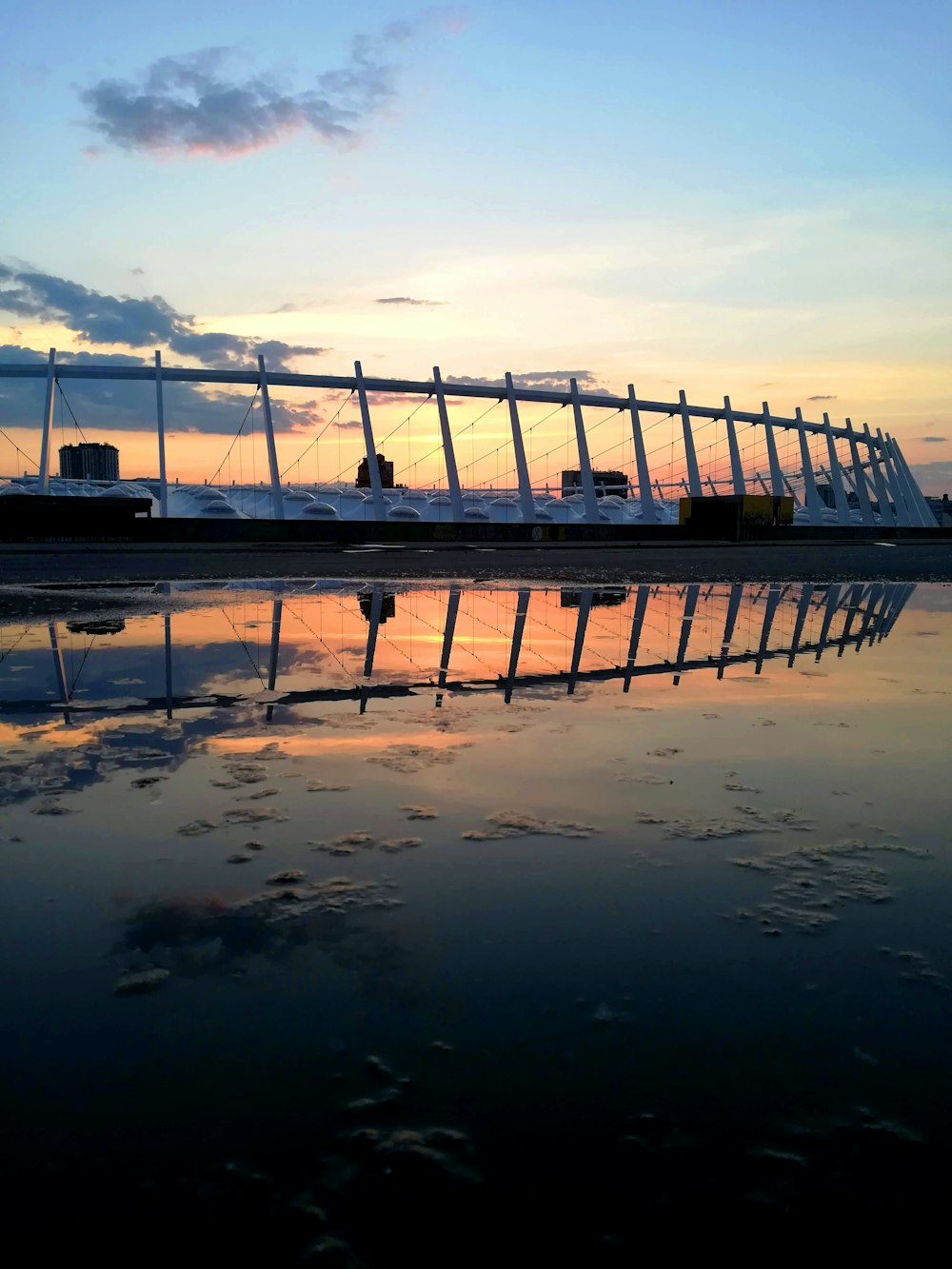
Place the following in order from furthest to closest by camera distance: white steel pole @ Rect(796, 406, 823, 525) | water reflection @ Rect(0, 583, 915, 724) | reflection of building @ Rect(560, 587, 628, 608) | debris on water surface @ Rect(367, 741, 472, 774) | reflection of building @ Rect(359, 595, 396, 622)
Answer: white steel pole @ Rect(796, 406, 823, 525)
reflection of building @ Rect(560, 587, 628, 608)
reflection of building @ Rect(359, 595, 396, 622)
water reflection @ Rect(0, 583, 915, 724)
debris on water surface @ Rect(367, 741, 472, 774)

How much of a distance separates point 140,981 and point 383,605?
452 inches

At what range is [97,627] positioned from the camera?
440 inches

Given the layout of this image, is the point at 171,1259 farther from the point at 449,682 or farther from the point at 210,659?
the point at 210,659

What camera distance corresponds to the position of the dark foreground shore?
16859 millimetres

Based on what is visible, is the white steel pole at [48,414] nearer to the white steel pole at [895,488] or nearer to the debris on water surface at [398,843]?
the debris on water surface at [398,843]

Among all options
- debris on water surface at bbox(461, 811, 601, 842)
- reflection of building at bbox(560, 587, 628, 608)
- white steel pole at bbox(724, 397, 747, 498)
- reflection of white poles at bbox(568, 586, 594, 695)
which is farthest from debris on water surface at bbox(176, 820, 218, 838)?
white steel pole at bbox(724, 397, 747, 498)

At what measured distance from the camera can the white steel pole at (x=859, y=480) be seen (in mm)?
72375

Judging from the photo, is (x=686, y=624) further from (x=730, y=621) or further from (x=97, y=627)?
(x=97, y=627)

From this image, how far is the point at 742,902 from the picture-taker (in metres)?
3.26

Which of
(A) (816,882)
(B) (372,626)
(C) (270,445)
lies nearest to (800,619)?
(B) (372,626)

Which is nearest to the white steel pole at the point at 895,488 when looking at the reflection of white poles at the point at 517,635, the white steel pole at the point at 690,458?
the white steel pole at the point at 690,458

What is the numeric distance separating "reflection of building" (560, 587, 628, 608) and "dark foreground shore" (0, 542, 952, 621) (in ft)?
7.14

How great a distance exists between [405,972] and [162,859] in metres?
1.32

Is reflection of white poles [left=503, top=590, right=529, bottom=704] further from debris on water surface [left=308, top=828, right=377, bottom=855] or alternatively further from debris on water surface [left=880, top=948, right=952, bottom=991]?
debris on water surface [left=880, top=948, right=952, bottom=991]
